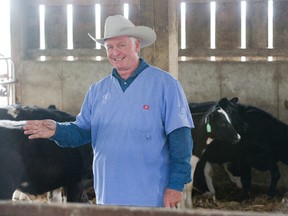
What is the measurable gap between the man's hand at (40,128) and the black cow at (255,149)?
220 inches

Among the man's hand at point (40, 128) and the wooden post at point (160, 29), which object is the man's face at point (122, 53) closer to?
the man's hand at point (40, 128)

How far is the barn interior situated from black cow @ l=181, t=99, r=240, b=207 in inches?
49.0

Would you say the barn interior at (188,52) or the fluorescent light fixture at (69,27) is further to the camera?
the fluorescent light fixture at (69,27)

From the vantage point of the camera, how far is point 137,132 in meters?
3.66

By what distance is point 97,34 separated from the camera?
10.8 m

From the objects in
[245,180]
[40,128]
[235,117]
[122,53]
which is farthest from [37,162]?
[245,180]

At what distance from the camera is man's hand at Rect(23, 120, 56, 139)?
3.73 metres

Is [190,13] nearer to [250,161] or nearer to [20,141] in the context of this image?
[250,161]

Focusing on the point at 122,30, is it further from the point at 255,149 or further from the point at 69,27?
the point at 69,27

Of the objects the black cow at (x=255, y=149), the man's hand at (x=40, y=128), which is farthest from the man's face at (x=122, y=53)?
the black cow at (x=255, y=149)

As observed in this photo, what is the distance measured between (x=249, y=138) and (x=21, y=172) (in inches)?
188

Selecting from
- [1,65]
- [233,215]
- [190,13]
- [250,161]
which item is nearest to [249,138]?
[250,161]

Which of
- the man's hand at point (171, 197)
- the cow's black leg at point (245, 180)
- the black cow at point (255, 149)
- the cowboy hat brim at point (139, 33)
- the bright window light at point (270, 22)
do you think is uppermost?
the bright window light at point (270, 22)

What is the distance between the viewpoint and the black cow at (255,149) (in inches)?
364
